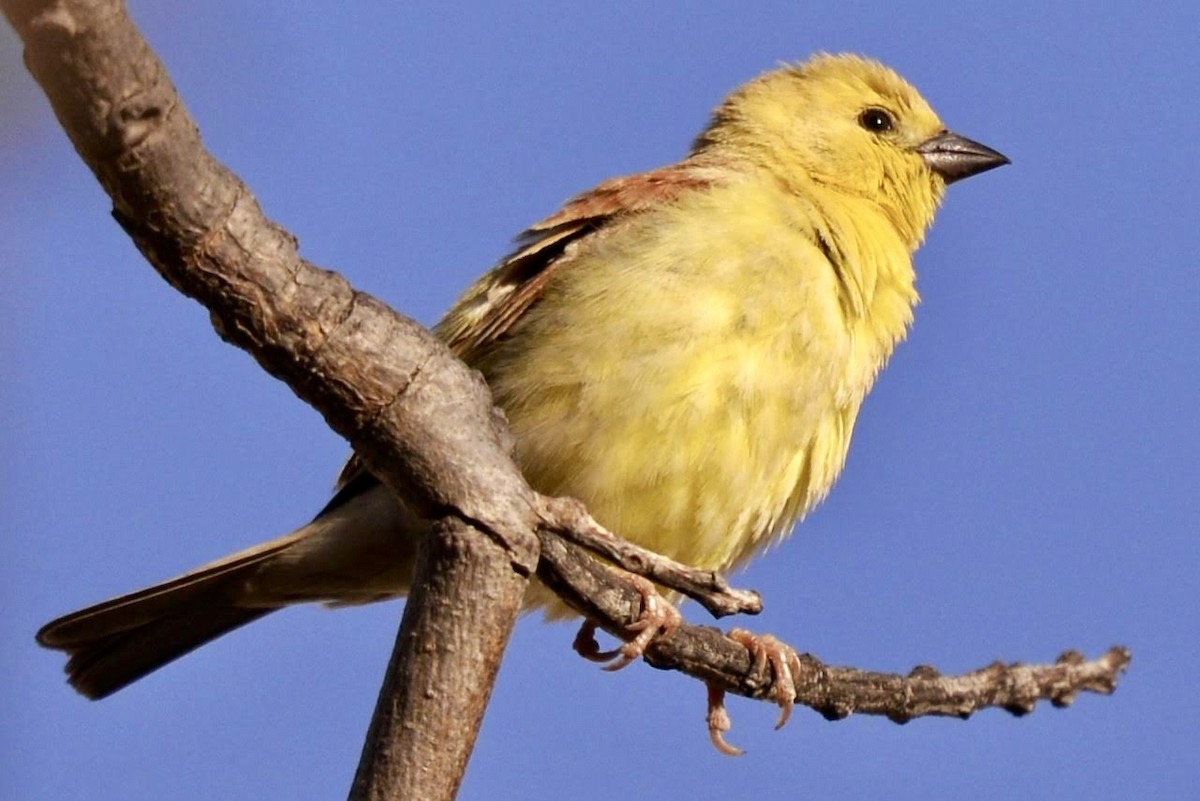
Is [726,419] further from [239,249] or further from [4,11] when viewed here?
[4,11]

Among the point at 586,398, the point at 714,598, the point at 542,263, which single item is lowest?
the point at 714,598

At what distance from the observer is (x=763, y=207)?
5.61 m

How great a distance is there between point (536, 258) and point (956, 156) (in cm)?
216

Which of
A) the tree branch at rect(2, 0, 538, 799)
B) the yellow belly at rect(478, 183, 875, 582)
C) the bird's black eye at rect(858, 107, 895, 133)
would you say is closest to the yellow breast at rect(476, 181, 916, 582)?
the yellow belly at rect(478, 183, 875, 582)

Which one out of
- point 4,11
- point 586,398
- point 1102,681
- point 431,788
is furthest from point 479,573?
point 1102,681

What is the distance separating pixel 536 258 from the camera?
559 centimetres

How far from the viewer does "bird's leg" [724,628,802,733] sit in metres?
4.94

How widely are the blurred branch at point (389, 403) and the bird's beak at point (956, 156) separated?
3.28 m

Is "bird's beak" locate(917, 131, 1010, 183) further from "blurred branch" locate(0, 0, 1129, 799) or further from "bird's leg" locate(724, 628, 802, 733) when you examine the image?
"blurred branch" locate(0, 0, 1129, 799)

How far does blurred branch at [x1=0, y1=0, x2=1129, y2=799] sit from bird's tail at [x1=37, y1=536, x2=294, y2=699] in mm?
2056

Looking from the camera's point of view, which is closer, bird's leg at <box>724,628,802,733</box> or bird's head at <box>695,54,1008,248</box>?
bird's leg at <box>724,628,802,733</box>

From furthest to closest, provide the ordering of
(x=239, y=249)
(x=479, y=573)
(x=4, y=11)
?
1. (x=479, y=573)
2. (x=239, y=249)
3. (x=4, y=11)

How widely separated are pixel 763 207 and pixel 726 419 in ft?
2.78

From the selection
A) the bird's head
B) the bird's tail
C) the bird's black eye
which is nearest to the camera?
the bird's tail
